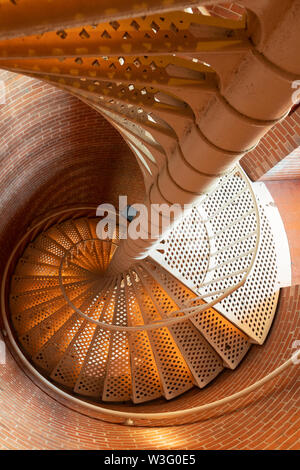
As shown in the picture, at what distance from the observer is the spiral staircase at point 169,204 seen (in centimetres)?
129

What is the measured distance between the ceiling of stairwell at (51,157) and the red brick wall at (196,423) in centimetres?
190

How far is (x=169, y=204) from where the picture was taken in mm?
2576

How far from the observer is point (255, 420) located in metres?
2.96

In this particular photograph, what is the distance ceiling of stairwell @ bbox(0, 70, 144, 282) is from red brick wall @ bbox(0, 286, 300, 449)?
190 cm

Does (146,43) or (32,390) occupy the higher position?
(146,43)

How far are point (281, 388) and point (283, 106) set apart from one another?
2.42 m

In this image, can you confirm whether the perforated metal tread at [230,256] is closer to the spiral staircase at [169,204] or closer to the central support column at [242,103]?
the spiral staircase at [169,204]

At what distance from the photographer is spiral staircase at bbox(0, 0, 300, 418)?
129 cm

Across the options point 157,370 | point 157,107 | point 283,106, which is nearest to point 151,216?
point 157,107

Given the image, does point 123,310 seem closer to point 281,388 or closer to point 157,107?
point 281,388

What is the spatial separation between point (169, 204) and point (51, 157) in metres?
2.49

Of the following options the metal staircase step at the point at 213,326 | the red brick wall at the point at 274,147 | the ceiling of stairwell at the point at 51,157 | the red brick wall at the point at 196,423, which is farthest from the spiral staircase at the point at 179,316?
the ceiling of stairwell at the point at 51,157

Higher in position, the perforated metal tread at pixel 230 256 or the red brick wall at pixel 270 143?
the red brick wall at pixel 270 143

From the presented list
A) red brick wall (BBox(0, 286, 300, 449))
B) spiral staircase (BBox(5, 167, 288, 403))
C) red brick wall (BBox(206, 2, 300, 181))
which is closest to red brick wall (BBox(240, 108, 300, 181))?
red brick wall (BBox(206, 2, 300, 181))
